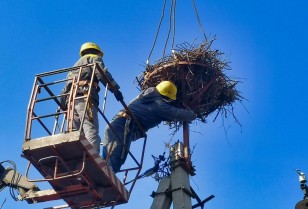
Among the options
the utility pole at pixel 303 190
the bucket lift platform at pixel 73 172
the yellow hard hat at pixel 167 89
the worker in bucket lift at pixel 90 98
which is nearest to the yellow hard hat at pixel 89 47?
the worker in bucket lift at pixel 90 98

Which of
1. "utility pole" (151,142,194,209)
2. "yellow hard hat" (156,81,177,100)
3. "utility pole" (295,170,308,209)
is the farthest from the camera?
"yellow hard hat" (156,81,177,100)

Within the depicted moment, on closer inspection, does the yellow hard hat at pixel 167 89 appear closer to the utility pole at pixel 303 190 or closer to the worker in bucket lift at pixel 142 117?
the worker in bucket lift at pixel 142 117

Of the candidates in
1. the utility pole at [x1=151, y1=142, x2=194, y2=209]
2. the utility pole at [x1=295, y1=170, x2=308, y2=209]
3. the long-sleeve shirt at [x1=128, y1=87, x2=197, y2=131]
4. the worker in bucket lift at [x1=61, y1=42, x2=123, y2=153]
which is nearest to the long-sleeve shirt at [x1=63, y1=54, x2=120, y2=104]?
the worker in bucket lift at [x1=61, y1=42, x2=123, y2=153]

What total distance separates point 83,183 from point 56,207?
1.97ft

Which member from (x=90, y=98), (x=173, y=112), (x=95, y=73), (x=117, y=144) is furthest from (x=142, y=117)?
(x=90, y=98)

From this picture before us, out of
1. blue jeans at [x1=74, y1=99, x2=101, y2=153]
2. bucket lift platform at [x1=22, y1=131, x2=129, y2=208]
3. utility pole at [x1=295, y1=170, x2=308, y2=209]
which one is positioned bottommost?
utility pole at [x1=295, y1=170, x2=308, y2=209]

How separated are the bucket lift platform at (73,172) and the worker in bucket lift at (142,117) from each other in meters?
0.86

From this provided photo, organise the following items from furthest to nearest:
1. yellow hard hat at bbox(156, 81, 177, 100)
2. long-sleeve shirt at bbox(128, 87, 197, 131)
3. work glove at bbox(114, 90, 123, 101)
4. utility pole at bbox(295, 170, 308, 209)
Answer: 1. yellow hard hat at bbox(156, 81, 177, 100)
2. long-sleeve shirt at bbox(128, 87, 197, 131)
3. work glove at bbox(114, 90, 123, 101)
4. utility pole at bbox(295, 170, 308, 209)

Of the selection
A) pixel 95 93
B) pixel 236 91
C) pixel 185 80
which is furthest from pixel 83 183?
pixel 236 91

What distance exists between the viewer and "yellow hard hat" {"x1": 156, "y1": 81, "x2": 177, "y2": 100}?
10.7 meters

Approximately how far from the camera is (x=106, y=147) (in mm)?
9836

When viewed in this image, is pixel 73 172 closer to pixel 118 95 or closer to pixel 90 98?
pixel 90 98

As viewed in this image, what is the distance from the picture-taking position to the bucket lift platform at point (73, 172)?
8.02 meters

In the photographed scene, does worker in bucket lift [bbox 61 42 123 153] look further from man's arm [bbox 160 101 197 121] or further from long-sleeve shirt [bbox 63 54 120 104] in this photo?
man's arm [bbox 160 101 197 121]
